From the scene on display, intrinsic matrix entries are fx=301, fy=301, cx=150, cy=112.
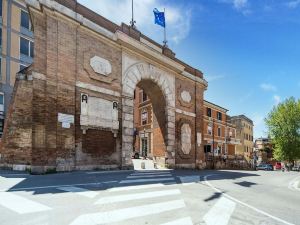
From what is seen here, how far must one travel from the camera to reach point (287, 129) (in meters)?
50.5

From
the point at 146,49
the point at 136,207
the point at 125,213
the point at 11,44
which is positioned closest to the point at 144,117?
the point at 11,44

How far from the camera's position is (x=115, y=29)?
19844mm

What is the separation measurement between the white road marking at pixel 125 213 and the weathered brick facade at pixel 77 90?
9061 mm

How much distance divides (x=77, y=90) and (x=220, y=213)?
11.9 metres

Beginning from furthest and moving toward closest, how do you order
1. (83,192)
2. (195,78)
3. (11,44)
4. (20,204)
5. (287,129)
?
1. (287,129)
2. (11,44)
3. (195,78)
4. (83,192)
5. (20,204)

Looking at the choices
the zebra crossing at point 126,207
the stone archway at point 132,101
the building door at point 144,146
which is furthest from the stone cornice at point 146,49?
the building door at point 144,146

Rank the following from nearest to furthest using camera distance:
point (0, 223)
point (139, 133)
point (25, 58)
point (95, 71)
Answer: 1. point (0, 223)
2. point (95, 71)
3. point (25, 58)
4. point (139, 133)

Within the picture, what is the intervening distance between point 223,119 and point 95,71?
42649mm

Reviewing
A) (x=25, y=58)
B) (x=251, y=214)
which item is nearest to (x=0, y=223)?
(x=251, y=214)

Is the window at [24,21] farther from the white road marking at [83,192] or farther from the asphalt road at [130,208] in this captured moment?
the white road marking at [83,192]

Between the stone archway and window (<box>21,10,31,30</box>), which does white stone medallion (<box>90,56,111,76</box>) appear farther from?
window (<box>21,10,31,30</box>)

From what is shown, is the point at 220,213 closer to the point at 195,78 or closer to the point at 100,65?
the point at 100,65

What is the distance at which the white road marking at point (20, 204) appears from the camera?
19.3ft

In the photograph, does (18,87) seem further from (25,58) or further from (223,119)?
(223,119)
